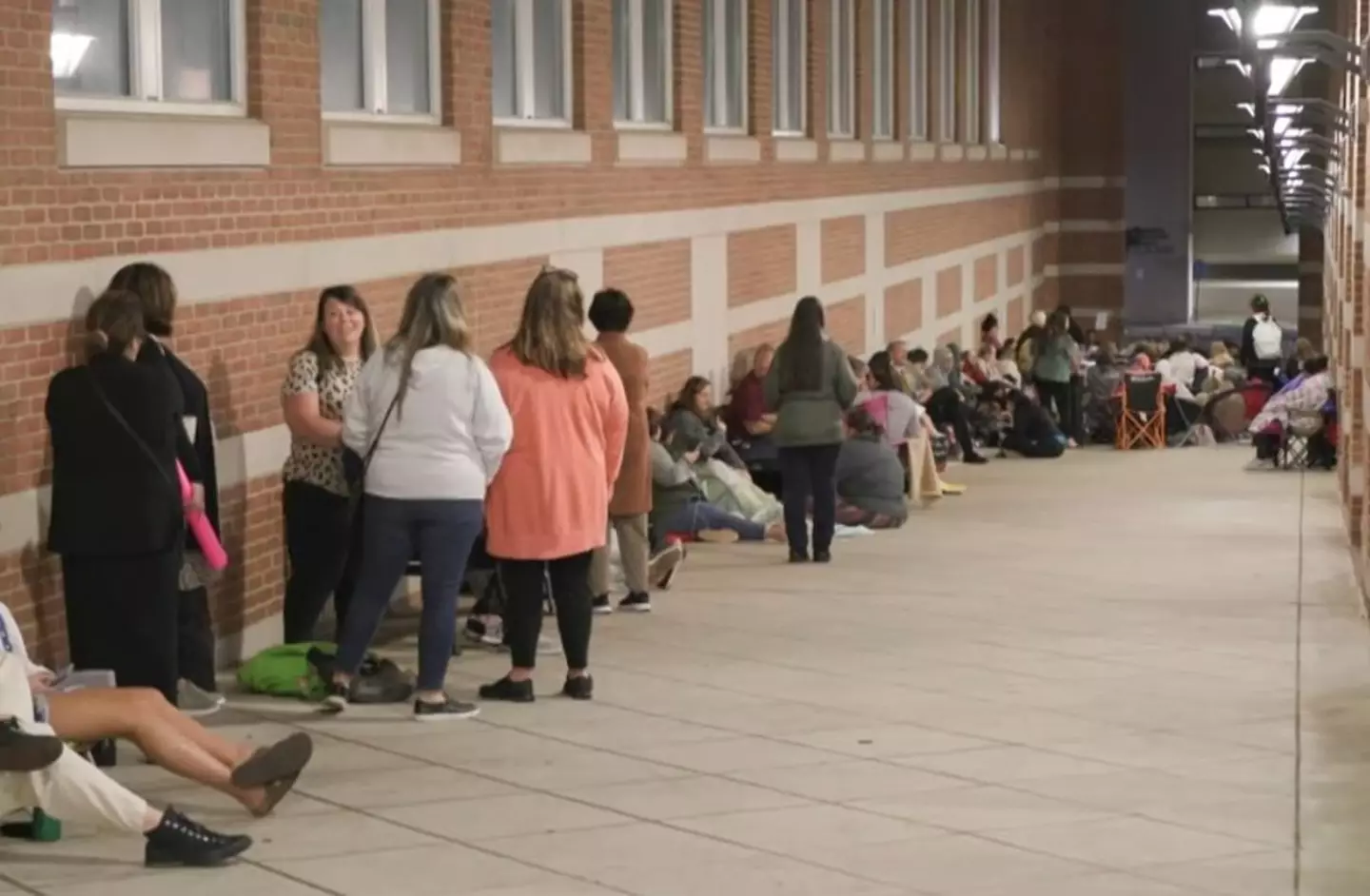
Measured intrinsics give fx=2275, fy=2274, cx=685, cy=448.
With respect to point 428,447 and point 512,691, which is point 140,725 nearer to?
point 428,447

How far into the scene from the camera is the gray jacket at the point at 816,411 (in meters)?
14.2

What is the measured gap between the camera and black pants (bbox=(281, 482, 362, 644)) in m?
10.3

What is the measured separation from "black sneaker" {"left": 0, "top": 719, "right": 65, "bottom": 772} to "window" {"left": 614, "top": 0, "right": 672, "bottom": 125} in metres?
11.4

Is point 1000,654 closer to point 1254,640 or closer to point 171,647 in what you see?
point 1254,640

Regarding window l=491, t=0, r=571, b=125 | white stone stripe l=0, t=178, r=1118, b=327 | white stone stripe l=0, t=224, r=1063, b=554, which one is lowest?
white stone stripe l=0, t=224, r=1063, b=554

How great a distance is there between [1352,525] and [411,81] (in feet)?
25.3

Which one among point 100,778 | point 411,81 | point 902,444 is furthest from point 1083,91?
point 100,778

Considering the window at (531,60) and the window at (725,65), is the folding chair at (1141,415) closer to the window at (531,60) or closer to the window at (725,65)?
the window at (725,65)

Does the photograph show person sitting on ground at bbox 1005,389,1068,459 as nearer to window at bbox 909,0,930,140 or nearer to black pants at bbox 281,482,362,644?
window at bbox 909,0,930,140

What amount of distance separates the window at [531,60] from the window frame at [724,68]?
3801 mm

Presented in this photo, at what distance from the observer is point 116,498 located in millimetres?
8180

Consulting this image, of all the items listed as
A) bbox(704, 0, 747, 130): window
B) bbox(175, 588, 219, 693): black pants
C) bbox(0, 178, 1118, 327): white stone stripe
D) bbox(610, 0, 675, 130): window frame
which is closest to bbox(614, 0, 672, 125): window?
bbox(610, 0, 675, 130): window frame

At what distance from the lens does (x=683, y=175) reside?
18328mm

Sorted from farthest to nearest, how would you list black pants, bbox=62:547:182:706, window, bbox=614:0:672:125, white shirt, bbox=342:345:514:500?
window, bbox=614:0:672:125 → white shirt, bbox=342:345:514:500 → black pants, bbox=62:547:182:706
